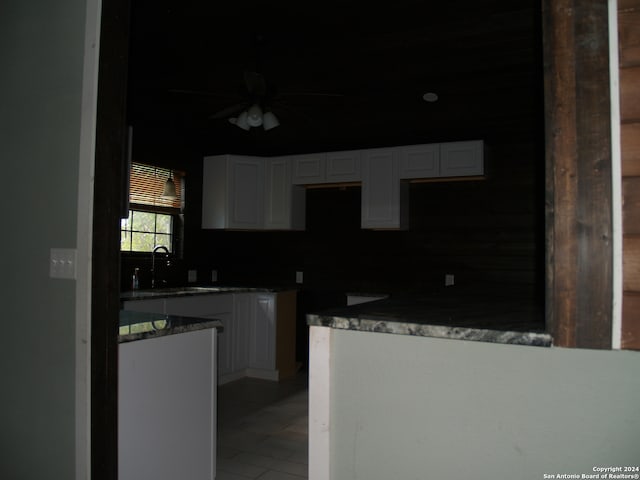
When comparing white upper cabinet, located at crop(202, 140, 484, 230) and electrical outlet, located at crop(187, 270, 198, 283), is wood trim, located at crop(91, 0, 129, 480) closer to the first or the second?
white upper cabinet, located at crop(202, 140, 484, 230)

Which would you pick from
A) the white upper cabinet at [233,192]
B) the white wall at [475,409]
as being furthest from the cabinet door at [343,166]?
the white wall at [475,409]

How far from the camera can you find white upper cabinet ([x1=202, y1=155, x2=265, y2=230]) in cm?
504

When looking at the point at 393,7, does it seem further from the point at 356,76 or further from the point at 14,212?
the point at 14,212

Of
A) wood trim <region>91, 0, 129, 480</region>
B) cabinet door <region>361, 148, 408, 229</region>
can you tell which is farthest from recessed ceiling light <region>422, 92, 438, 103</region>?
wood trim <region>91, 0, 129, 480</region>

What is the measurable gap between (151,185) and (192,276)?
100 centimetres

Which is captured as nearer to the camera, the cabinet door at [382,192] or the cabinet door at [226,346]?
the cabinet door at [226,346]

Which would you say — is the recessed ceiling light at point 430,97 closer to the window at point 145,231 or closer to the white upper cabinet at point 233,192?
the white upper cabinet at point 233,192

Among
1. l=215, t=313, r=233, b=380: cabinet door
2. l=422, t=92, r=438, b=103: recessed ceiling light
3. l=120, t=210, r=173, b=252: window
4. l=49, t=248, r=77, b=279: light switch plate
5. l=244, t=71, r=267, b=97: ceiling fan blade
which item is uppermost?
l=422, t=92, r=438, b=103: recessed ceiling light

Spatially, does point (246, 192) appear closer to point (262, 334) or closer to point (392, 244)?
point (262, 334)

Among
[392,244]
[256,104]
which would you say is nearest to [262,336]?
[392,244]

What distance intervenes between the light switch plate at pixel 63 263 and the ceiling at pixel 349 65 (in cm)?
140

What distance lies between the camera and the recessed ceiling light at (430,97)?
3.72 m

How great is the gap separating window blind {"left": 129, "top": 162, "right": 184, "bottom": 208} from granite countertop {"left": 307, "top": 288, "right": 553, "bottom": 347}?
347 cm

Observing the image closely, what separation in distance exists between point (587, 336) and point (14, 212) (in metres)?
2.03
